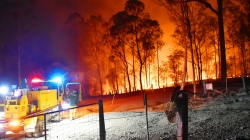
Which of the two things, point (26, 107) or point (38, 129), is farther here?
point (26, 107)

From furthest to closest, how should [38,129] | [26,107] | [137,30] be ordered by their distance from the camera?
1. [137,30]
2. [26,107]
3. [38,129]

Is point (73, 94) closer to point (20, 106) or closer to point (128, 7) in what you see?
point (20, 106)

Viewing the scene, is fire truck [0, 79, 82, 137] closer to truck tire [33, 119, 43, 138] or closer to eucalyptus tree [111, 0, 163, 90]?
truck tire [33, 119, 43, 138]

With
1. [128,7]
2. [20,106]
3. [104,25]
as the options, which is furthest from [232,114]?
[104,25]

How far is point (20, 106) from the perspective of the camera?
1337cm

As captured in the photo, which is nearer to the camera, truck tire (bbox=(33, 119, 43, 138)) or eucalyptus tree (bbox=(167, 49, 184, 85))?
truck tire (bbox=(33, 119, 43, 138))

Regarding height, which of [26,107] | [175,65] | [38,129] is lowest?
[38,129]

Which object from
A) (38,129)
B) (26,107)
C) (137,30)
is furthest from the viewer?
(137,30)

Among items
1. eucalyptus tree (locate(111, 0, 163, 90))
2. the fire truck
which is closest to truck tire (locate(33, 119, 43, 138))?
the fire truck

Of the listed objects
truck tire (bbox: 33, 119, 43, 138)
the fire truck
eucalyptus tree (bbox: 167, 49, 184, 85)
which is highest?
eucalyptus tree (bbox: 167, 49, 184, 85)

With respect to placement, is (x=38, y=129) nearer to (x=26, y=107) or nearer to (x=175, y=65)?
(x=26, y=107)

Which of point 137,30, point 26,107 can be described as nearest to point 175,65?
point 137,30

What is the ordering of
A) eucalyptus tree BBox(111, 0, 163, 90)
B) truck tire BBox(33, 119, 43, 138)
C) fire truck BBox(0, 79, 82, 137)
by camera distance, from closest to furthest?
fire truck BBox(0, 79, 82, 137)
truck tire BBox(33, 119, 43, 138)
eucalyptus tree BBox(111, 0, 163, 90)

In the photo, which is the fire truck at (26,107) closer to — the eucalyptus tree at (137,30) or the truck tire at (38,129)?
the truck tire at (38,129)
